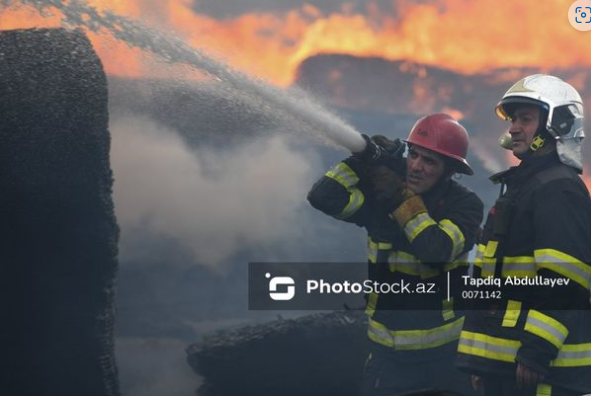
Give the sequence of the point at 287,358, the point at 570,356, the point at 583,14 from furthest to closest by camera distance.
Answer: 1. the point at 287,358
2. the point at 583,14
3. the point at 570,356

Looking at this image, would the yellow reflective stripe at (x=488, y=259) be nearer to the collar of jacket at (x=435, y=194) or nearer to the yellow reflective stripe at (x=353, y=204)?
the collar of jacket at (x=435, y=194)

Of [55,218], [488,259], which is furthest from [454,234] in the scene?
[55,218]

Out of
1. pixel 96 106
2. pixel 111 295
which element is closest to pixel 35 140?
pixel 96 106

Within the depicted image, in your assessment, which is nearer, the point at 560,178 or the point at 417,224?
the point at 560,178

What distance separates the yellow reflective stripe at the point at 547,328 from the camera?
9.28 feet

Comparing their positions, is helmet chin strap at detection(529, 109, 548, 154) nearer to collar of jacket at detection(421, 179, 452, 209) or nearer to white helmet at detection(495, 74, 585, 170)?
white helmet at detection(495, 74, 585, 170)

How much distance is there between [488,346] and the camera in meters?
3.19

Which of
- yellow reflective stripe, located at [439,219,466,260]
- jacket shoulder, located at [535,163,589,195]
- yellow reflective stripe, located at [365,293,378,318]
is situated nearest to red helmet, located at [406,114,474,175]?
yellow reflective stripe, located at [439,219,466,260]

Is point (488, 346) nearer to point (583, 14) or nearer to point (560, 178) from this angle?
point (560, 178)

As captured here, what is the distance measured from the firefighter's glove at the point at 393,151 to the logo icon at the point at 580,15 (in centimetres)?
145

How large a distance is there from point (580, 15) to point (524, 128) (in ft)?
4.49

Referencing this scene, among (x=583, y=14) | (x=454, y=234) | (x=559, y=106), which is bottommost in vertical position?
(x=454, y=234)

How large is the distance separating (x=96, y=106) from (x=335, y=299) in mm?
1832

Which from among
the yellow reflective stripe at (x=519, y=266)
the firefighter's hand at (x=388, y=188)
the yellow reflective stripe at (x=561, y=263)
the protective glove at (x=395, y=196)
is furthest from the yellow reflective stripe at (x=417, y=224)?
the yellow reflective stripe at (x=561, y=263)
